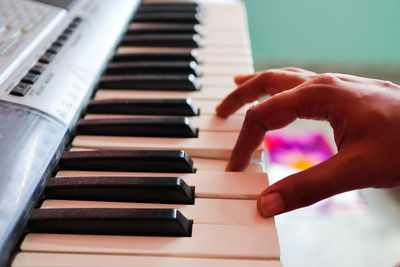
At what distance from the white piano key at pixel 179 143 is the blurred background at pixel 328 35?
6.43ft

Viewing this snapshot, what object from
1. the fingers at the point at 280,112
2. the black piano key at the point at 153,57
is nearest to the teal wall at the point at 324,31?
the black piano key at the point at 153,57

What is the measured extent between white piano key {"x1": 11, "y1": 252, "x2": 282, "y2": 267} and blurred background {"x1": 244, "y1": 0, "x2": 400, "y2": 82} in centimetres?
224

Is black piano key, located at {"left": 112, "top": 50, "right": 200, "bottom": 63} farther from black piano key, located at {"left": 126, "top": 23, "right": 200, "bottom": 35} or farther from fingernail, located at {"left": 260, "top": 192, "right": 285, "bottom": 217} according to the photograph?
fingernail, located at {"left": 260, "top": 192, "right": 285, "bottom": 217}

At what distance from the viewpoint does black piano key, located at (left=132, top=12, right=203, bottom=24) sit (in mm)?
1253

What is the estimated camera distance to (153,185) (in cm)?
64

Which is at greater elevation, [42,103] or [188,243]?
[42,103]

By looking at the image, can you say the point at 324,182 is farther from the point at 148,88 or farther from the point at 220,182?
the point at 148,88

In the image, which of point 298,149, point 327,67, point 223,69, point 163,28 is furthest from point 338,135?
point 327,67

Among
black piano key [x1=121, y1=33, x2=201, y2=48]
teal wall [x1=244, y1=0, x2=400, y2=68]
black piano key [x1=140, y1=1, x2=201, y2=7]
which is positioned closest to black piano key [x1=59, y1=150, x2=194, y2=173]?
black piano key [x1=121, y1=33, x2=201, y2=48]

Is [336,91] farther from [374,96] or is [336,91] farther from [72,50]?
[72,50]

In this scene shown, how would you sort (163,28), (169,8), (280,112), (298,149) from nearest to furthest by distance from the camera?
(280,112)
(163,28)
(169,8)
(298,149)

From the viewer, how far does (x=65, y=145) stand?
761mm

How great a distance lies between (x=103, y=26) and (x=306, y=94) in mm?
594

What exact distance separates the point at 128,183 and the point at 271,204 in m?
0.22
